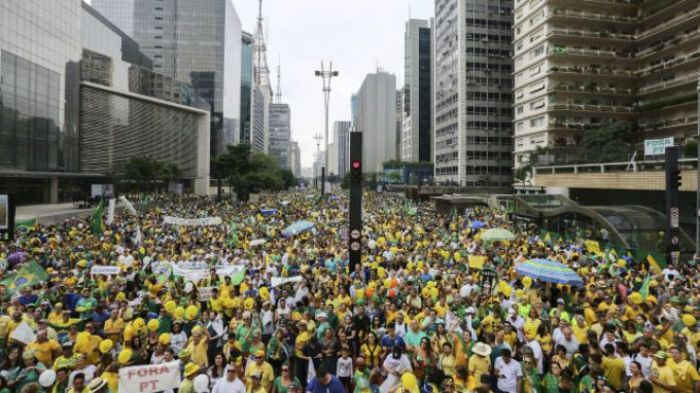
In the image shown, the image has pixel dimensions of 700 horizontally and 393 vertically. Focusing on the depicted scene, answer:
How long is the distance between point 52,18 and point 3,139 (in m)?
16.2

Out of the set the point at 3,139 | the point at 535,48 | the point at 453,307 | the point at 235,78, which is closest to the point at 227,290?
the point at 453,307

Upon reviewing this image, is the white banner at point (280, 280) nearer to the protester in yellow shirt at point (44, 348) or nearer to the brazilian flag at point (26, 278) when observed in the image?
the protester in yellow shirt at point (44, 348)

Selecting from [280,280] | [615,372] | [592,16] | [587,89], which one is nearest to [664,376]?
[615,372]

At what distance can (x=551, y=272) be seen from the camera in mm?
10914

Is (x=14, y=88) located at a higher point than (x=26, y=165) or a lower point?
higher

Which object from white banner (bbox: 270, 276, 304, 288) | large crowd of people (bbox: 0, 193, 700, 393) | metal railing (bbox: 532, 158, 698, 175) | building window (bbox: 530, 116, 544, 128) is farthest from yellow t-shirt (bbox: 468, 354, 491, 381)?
building window (bbox: 530, 116, 544, 128)

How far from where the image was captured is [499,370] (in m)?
6.69

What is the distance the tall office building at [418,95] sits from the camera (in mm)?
128750

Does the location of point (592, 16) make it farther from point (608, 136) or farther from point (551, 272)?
point (551, 272)

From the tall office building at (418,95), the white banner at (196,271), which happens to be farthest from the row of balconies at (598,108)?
the tall office building at (418,95)

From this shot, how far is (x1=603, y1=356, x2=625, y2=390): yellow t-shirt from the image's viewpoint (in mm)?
6676

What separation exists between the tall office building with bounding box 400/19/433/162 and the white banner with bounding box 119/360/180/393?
124034 millimetres

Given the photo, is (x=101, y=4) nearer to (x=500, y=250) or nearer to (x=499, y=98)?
(x=499, y=98)

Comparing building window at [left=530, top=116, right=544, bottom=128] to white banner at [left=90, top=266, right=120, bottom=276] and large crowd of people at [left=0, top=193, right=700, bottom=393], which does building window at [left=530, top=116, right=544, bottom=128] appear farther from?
white banner at [left=90, top=266, right=120, bottom=276]
